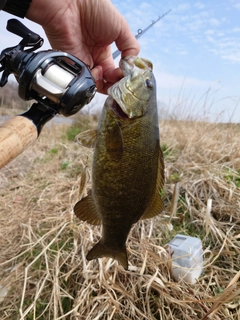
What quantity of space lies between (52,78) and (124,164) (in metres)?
0.53

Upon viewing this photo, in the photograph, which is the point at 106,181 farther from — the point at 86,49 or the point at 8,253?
the point at 8,253

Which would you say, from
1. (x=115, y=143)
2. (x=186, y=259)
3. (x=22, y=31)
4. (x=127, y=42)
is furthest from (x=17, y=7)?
(x=186, y=259)

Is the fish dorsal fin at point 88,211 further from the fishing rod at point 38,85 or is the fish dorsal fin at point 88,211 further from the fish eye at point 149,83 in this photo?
the fish eye at point 149,83

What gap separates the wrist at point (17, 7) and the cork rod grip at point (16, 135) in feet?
2.67

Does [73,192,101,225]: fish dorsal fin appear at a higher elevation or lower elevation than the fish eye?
lower

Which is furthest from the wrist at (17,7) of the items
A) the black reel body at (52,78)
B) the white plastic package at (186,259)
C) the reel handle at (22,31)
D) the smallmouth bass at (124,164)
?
the white plastic package at (186,259)

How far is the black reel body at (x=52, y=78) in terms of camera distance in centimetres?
146

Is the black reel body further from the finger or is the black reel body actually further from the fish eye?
the finger

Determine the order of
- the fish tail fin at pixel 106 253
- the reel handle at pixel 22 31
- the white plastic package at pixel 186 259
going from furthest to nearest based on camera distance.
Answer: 1. the white plastic package at pixel 186 259
2. the reel handle at pixel 22 31
3. the fish tail fin at pixel 106 253

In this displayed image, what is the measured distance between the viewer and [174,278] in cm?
231

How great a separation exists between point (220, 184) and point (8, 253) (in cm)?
216

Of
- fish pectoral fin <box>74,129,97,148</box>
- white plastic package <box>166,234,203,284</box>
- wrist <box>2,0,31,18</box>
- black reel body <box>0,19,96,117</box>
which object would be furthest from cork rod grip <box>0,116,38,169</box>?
white plastic package <box>166,234,203,284</box>

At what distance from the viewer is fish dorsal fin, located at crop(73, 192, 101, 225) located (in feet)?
4.88

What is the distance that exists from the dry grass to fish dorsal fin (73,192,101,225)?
30 centimetres
